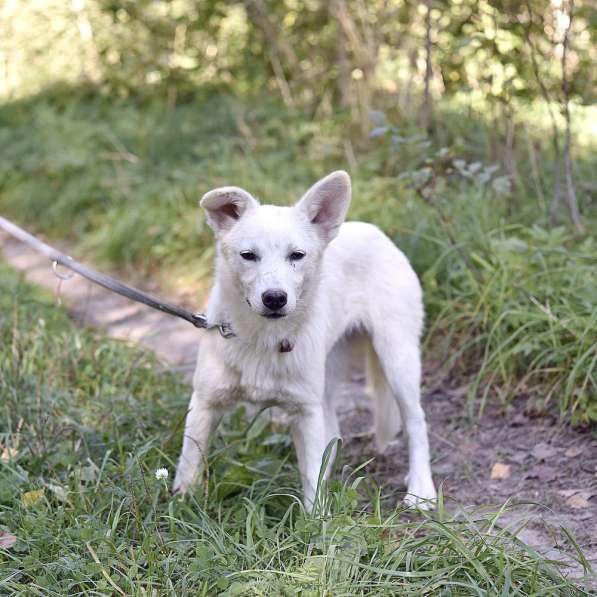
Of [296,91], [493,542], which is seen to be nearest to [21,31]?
[296,91]

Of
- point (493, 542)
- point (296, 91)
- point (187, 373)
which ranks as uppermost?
point (296, 91)

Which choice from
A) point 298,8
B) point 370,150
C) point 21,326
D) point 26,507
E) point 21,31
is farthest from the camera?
point 21,31

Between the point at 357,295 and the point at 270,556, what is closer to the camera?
the point at 270,556

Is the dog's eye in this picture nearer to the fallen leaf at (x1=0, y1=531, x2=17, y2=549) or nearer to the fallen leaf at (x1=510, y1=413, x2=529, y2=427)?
the fallen leaf at (x1=0, y1=531, x2=17, y2=549)

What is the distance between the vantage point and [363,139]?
743 centimetres

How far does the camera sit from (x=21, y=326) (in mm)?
4758

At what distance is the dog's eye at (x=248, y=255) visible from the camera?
3164 mm

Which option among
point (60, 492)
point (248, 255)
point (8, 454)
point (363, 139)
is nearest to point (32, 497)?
point (60, 492)

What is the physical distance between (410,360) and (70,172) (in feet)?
17.9

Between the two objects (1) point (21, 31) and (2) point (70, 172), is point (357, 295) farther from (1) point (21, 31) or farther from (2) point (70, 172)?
(1) point (21, 31)

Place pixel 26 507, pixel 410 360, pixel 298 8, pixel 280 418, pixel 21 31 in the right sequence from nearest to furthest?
1. pixel 26 507
2. pixel 410 360
3. pixel 280 418
4. pixel 298 8
5. pixel 21 31

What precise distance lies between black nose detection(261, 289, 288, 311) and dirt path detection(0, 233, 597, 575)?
996 mm

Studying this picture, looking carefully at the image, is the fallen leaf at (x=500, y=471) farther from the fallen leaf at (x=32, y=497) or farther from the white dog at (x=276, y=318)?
the fallen leaf at (x=32, y=497)

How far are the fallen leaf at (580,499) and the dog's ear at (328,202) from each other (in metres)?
1.43
